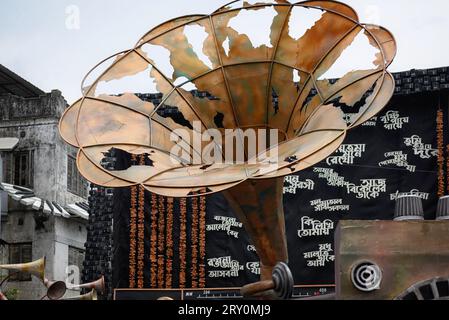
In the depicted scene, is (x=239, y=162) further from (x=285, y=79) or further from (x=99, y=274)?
(x=99, y=274)

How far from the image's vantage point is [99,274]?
680 inches

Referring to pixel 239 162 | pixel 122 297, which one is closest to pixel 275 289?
pixel 239 162

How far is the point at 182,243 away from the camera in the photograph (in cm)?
1670

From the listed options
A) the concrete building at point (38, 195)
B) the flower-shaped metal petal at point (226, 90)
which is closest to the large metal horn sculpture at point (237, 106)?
the flower-shaped metal petal at point (226, 90)

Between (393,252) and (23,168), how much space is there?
15.1 m

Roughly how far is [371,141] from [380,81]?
6.75 metres

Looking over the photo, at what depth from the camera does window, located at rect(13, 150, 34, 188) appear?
891 inches

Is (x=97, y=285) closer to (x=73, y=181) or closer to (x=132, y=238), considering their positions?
(x=132, y=238)

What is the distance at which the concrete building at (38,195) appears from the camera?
21.8 meters

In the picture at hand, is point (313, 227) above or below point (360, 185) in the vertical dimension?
below

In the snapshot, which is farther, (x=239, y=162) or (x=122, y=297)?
(x=122, y=297)

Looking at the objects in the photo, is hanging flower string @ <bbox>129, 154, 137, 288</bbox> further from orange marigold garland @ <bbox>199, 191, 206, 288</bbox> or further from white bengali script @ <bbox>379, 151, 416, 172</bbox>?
white bengali script @ <bbox>379, 151, 416, 172</bbox>

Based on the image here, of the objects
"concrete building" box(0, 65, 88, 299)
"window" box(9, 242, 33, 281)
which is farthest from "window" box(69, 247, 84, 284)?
"window" box(9, 242, 33, 281)

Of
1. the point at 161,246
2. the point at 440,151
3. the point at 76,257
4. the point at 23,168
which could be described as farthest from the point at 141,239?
the point at 23,168
